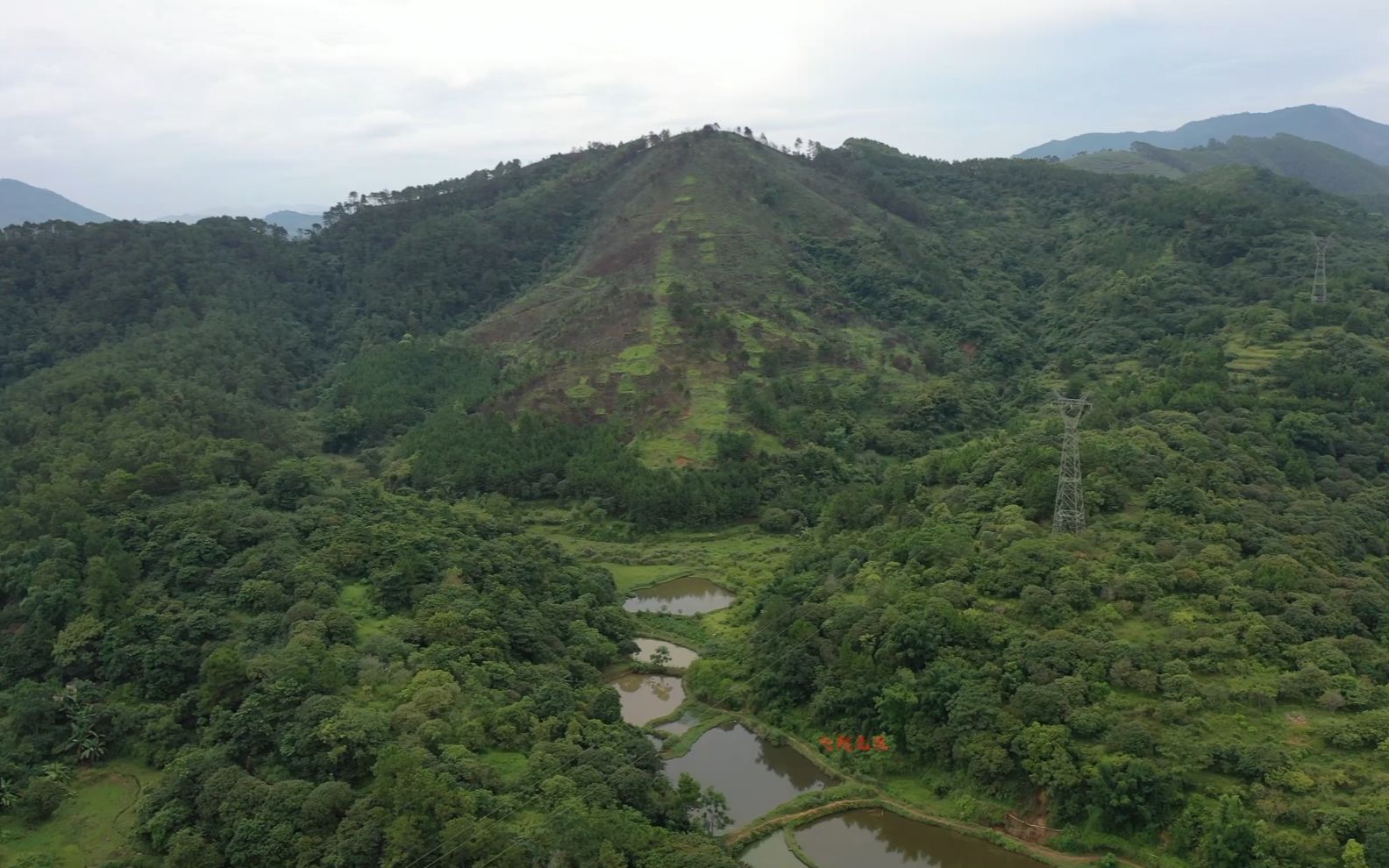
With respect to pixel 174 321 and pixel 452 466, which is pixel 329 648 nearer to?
pixel 452 466

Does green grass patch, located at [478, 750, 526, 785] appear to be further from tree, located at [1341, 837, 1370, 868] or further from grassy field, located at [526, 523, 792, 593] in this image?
tree, located at [1341, 837, 1370, 868]

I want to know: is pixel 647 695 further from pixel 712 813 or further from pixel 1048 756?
pixel 1048 756

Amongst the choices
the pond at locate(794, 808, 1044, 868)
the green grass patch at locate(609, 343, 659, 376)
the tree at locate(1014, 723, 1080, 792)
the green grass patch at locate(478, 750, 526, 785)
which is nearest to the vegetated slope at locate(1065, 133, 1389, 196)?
the green grass patch at locate(609, 343, 659, 376)

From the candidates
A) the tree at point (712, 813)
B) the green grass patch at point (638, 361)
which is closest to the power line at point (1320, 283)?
the green grass patch at point (638, 361)

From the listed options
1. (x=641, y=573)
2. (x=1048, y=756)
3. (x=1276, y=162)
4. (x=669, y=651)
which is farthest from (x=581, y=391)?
(x=1276, y=162)

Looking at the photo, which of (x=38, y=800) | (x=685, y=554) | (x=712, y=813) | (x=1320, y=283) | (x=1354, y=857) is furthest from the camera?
(x=1320, y=283)

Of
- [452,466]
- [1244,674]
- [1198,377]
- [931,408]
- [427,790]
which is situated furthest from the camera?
[931,408]

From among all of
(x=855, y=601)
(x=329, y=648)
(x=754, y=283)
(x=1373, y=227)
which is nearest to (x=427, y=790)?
(x=329, y=648)

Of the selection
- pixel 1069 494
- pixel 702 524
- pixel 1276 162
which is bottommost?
pixel 702 524
